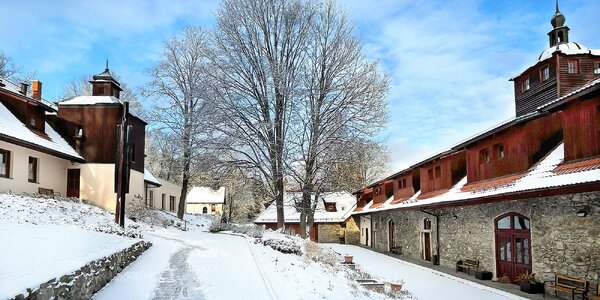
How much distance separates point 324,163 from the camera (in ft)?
78.1

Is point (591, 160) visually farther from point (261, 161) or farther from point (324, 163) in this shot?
point (261, 161)

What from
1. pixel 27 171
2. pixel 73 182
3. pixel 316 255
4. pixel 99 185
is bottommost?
pixel 316 255

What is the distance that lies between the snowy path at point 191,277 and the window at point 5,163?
9468 mm

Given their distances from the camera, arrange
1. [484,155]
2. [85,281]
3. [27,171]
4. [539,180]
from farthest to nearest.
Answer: [27,171] → [484,155] → [539,180] → [85,281]

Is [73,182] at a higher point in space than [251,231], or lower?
higher

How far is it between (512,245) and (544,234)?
1794 millimetres

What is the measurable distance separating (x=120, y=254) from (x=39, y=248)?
11.3ft

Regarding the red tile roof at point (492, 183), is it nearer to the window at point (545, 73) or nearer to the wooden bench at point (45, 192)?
the window at point (545, 73)

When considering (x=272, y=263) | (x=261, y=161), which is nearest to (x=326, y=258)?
(x=272, y=263)

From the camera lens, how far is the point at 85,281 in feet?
25.3

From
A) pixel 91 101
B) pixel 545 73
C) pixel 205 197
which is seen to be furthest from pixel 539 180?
pixel 205 197

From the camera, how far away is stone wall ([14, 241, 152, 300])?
584cm

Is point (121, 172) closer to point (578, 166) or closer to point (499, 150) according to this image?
point (499, 150)

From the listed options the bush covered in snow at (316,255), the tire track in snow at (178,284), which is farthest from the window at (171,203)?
the tire track in snow at (178,284)
